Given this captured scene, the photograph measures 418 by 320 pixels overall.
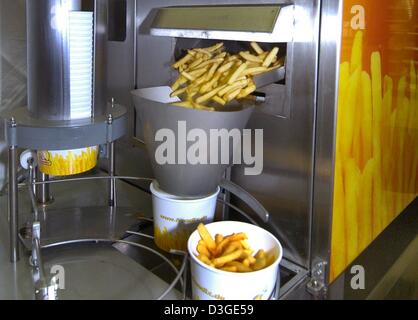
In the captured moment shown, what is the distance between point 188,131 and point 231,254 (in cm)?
18

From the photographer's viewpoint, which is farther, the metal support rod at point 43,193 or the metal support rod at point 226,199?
the metal support rod at point 43,193

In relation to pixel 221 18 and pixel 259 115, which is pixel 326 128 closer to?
pixel 259 115

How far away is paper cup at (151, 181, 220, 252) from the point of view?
2.37 feet

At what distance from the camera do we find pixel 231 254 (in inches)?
23.9

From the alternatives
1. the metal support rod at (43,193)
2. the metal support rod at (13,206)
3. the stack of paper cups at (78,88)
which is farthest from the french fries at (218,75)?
the metal support rod at (43,193)

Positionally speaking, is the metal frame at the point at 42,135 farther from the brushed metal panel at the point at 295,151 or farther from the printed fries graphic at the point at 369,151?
the printed fries graphic at the point at 369,151

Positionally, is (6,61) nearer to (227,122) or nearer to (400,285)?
(227,122)

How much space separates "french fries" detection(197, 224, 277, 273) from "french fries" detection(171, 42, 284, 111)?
192 millimetres

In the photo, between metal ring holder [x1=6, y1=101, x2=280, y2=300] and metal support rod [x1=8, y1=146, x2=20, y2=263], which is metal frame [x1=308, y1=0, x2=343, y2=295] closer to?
metal ring holder [x1=6, y1=101, x2=280, y2=300]

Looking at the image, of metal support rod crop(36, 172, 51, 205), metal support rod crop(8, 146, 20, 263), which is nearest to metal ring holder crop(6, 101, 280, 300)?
metal support rod crop(8, 146, 20, 263)

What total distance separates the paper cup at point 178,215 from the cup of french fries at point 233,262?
0.05 meters

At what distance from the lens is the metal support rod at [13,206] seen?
67cm

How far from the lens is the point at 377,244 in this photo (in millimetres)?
1032

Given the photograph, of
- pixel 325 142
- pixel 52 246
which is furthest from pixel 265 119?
pixel 52 246
